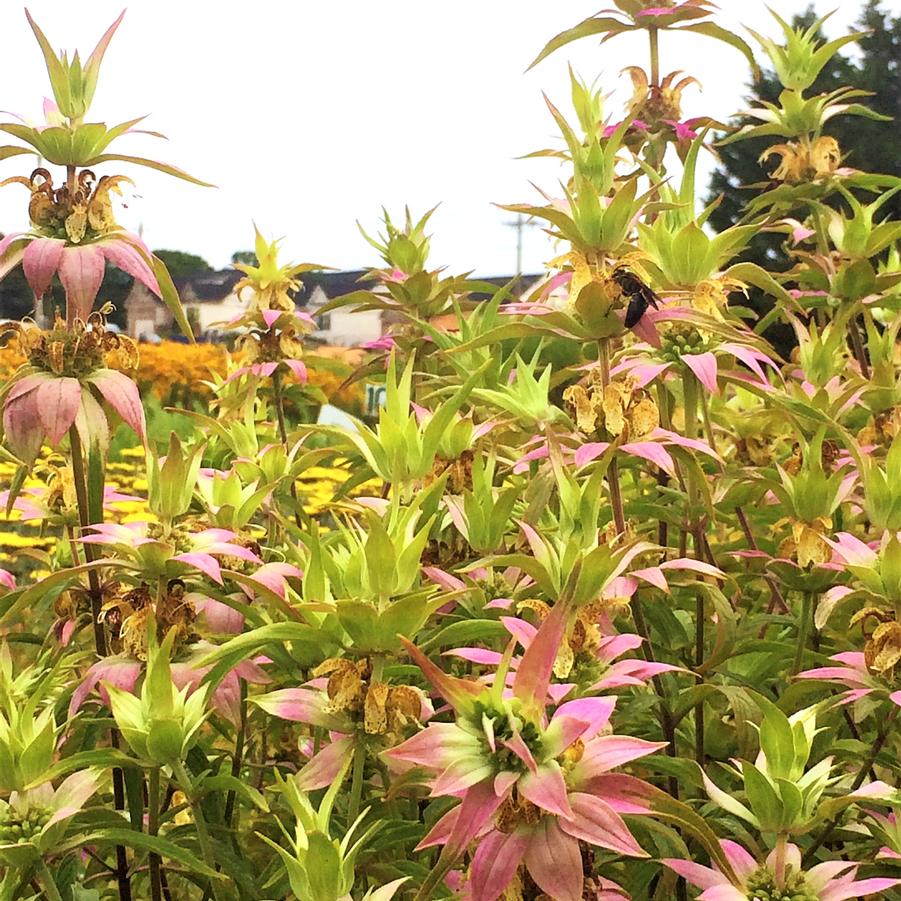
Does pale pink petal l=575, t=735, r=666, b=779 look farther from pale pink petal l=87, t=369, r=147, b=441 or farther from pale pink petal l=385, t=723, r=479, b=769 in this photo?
pale pink petal l=87, t=369, r=147, b=441

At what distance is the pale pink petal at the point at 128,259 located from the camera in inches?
27.0

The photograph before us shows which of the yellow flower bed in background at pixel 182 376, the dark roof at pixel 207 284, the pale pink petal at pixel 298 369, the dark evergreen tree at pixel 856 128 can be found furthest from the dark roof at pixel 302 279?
A: the dark evergreen tree at pixel 856 128

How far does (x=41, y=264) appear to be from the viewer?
669 mm

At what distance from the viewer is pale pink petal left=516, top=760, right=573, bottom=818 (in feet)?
1.33

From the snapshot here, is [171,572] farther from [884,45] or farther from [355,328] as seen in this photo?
[884,45]

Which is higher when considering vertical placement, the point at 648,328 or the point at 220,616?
the point at 648,328

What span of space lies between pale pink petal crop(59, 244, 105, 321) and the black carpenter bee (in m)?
0.39

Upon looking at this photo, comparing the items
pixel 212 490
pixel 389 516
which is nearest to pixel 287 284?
pixel 212 490

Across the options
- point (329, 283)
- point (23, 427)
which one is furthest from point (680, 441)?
point (329, 283)

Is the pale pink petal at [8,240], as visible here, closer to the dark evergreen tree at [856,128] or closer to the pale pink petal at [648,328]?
the pale pink petal at [648,328]

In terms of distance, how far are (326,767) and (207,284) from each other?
2.49 meters

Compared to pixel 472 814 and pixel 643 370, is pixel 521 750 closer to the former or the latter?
pixel 472 814

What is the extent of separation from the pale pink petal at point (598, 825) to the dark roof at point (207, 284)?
7.84 feet

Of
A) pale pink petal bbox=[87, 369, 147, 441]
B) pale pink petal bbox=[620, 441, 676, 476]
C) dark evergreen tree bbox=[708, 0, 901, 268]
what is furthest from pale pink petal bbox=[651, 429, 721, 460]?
dark evergreen tree bbox=[708, 0, 901, 268]
